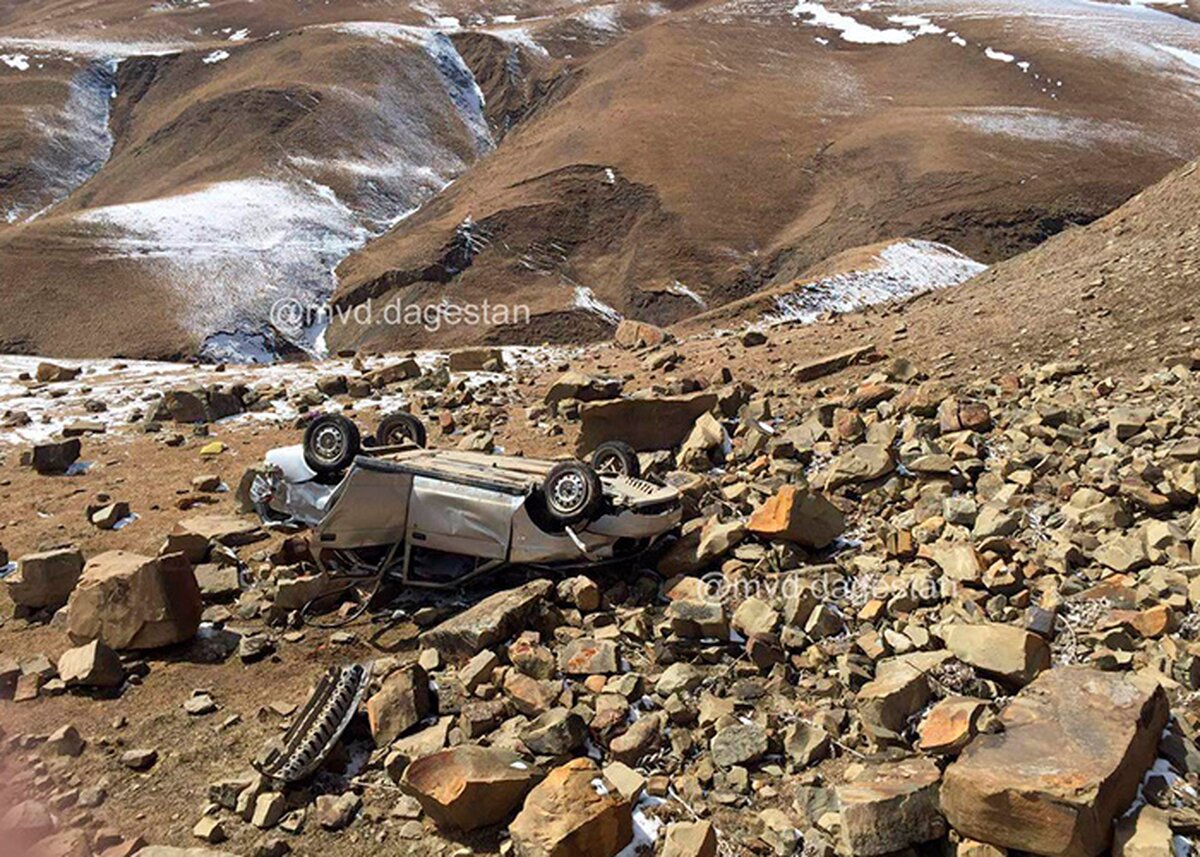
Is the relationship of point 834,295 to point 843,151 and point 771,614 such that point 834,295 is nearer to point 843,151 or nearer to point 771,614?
point 771,614

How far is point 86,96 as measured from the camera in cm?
8106

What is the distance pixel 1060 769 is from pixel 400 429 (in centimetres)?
862

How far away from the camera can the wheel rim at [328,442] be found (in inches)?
370

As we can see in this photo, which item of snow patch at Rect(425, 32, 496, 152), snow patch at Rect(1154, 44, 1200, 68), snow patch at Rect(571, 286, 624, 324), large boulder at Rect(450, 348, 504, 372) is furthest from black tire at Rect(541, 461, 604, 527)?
snow patch at Rect(1154, 44, 1200, 68)

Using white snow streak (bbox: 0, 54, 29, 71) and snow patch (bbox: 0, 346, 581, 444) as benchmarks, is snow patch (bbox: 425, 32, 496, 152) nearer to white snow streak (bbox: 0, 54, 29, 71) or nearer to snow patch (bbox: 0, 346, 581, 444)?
white snow streak (bbox: 0, 54, 29, 71)

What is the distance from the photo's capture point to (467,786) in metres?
4.93

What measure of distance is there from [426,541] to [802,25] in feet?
268

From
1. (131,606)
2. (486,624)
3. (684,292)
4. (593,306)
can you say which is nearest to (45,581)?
(131,606)

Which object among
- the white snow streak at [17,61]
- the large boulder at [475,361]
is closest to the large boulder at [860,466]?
the large boulder at [475,361]

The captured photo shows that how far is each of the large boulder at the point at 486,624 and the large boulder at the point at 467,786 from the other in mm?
1524

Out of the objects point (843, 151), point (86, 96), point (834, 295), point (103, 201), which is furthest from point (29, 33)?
point (834, 295)

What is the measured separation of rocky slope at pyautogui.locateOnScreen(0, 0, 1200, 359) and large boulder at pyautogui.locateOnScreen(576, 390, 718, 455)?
25.2 meters

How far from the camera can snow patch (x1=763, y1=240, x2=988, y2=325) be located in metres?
24.3

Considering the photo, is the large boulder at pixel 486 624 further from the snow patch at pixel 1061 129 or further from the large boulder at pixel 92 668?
the snow patch at pixel 1061 129
